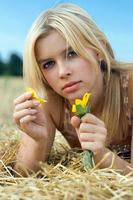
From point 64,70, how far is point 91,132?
46 centimetres

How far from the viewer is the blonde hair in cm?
263

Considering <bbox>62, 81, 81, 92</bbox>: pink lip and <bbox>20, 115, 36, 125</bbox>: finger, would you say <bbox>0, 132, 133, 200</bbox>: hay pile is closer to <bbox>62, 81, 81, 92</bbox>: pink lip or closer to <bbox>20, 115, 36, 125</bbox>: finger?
<bbox>20, 115, 36, 125</bbox>: finger

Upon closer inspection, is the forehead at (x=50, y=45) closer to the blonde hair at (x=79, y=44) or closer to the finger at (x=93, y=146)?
the blonde hair at (x=79, y=44)

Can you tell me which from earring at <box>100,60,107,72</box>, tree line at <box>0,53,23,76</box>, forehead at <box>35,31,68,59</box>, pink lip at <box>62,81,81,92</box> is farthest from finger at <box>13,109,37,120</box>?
tree line at <box>0,53,23,76</box>

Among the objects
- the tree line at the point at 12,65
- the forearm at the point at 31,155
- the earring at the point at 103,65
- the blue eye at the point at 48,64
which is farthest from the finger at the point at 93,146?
the tree line at the point at 12,65

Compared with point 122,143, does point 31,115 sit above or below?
above

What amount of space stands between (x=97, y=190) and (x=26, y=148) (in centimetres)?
104

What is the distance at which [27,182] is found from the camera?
1.95 meters

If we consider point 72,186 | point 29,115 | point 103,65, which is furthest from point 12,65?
point 72,186

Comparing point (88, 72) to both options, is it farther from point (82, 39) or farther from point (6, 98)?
point (6, 98)

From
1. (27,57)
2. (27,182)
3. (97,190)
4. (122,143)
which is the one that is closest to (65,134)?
(122,143)

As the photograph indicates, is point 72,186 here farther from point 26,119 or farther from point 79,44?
point 79,44

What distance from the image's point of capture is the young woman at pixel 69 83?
2500mm

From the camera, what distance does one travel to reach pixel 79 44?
2613mm
